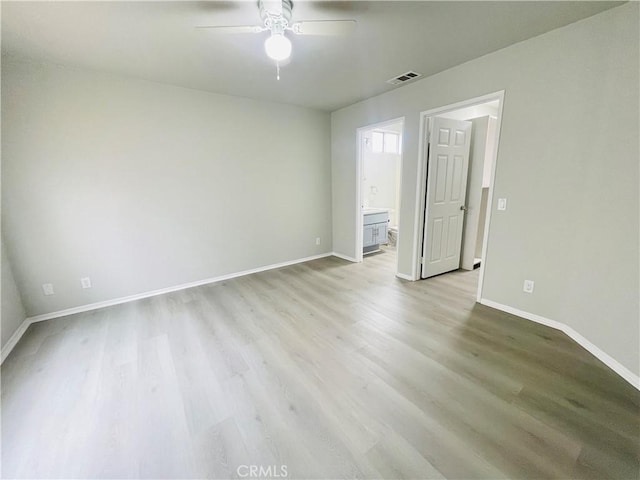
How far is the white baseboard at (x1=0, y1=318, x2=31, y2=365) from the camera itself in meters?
2.08

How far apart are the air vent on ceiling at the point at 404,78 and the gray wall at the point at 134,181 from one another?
1576 mm

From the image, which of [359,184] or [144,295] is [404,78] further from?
[144,295]

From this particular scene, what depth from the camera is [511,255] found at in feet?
8.23

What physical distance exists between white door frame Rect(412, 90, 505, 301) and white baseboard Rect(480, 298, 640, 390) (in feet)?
0.81

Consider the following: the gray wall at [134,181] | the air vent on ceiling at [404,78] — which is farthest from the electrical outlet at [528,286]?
the gray wall at [134,181]

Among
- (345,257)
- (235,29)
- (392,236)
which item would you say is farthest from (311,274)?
(235,29)

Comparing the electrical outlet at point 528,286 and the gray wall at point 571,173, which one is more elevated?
the gray wall at point 571,173

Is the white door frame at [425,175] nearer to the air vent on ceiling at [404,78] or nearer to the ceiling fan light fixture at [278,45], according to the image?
the air vent on ceiling at [404,78]

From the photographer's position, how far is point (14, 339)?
7.41 feet

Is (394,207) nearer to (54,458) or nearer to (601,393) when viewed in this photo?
(601,393)

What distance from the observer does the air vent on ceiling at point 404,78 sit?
2.79 meters

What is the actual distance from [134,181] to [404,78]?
3413 mm

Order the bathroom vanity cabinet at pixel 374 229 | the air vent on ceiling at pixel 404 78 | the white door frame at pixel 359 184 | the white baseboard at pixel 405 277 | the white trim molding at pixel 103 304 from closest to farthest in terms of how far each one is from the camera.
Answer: the white trim molding at pixel 103 304, the air vent on ceiling at pixel 404 78, the white baseboard at pixel 405 277, the white door frame at pixel 359 184, the bathroom vanity cabinet at pixel 374 229

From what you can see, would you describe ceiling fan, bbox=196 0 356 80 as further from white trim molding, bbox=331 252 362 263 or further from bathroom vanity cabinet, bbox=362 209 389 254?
white trim molding, bbox=331 252 362 263
